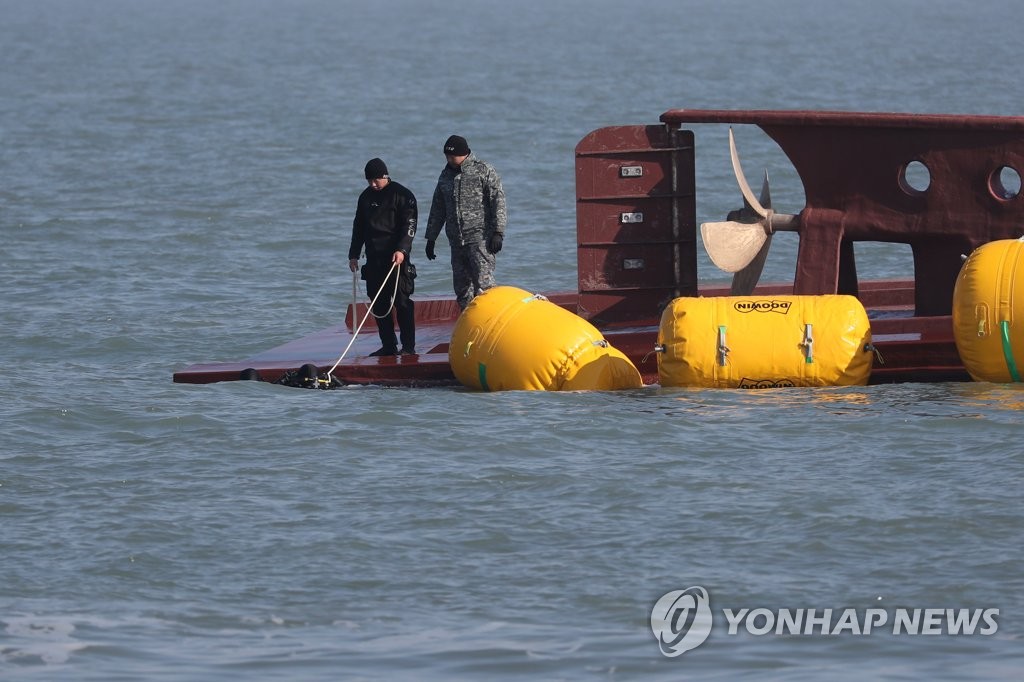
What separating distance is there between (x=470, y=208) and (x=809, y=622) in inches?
259

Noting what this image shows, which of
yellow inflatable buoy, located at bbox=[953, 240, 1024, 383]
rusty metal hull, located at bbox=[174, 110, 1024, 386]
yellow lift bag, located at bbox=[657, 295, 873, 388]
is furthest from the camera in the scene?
rusty metal hull, located at bbox=[174, 110, 1024, 386]

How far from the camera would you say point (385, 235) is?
1539 cm

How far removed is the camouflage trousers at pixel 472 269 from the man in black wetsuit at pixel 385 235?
48 centimetres

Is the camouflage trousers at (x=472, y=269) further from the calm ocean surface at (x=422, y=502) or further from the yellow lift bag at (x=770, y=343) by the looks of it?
the yellow lift bag at (x=770, y=343)

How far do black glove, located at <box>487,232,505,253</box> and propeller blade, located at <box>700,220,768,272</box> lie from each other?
1.73 metres

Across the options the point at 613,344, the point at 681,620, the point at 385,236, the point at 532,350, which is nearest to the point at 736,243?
the point at 613,344

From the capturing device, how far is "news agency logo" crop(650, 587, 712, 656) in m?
9.57

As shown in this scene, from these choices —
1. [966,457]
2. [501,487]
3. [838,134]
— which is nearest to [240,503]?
[501,487]

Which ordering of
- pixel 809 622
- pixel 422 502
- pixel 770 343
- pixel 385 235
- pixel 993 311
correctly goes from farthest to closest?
1. pixel 385 235
2. pixel 770 343
3. pixel 993 311
4. pixel 422 502
5. pixel 809 622

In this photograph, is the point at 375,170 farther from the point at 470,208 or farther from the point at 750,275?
the point at 750,275

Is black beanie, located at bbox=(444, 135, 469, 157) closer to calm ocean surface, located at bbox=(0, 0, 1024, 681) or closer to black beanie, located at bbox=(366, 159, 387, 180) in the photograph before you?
black beanie, located at bbox=(366, 159, 387, 180)

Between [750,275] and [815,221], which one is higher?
[815,221]

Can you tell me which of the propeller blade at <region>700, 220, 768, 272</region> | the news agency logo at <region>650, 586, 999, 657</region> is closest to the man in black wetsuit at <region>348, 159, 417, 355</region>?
the propeller blade at <region>700, 220, 768, 272</region>

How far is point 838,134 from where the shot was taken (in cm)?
1550
